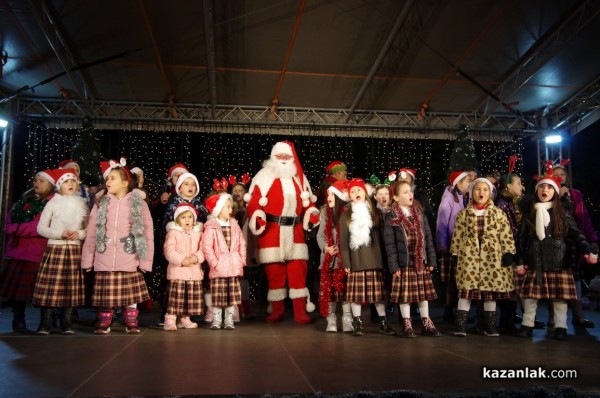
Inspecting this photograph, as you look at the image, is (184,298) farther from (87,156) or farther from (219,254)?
(87,156)

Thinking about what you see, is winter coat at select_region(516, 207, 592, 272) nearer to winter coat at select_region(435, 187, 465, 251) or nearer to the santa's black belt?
winter coat at select_region(435, 187, 465, 251)

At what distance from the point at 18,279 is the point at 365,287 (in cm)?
338

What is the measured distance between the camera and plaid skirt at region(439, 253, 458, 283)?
18.8ft

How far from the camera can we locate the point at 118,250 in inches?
192

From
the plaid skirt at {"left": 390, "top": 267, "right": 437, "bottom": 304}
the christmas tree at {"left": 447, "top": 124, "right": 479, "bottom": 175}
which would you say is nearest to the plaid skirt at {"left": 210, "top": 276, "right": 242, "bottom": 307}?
the plaid skirt at {"left": 390, "top": 267, "right": 437, "bottom": 304}

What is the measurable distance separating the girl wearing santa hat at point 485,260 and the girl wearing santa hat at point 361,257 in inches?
30.3

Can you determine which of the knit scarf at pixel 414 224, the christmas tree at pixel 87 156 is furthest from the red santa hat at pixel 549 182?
the christmas tree at pixel 87 156

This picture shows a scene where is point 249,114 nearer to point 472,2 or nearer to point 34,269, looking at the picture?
point 472,2

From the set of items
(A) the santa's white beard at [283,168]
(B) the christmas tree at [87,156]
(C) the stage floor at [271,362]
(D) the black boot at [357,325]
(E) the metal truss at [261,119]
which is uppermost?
(E) the metal truss at [261,119]

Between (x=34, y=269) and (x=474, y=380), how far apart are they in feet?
14.1

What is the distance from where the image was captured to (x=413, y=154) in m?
11.8

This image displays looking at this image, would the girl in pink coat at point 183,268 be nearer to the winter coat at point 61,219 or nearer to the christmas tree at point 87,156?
the winter coat at point 61,219

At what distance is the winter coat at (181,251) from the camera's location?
205 inches

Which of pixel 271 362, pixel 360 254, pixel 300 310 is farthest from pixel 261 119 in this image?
pixel 271 362
